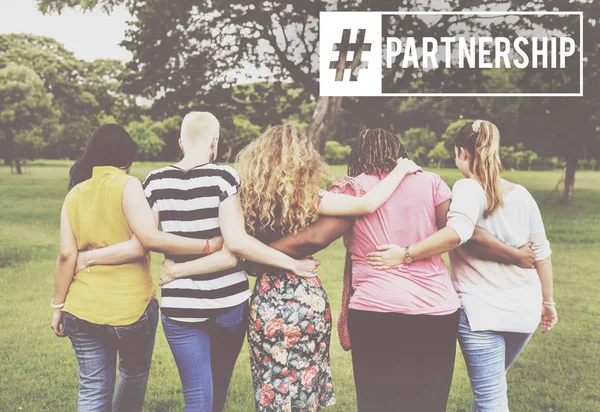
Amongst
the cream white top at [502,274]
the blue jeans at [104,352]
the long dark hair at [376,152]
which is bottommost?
the blue jeans at [104,352]

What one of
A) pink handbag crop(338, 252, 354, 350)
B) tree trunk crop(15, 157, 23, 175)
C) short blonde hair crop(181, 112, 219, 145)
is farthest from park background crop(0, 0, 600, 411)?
short blonde hair crop(181, 112, 219, 145)

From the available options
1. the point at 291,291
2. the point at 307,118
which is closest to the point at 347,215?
the point at 291,291

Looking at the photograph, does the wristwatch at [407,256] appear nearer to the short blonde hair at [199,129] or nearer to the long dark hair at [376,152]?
the long dark hair at [376,152]

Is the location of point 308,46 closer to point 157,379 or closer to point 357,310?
point 157,379

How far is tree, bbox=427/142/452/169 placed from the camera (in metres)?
6.74

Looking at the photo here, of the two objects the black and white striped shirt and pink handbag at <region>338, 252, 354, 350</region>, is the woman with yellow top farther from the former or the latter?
pink handbag at <region>338, 252, 354, 350</region>

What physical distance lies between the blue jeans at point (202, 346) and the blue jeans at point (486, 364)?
2.88ft

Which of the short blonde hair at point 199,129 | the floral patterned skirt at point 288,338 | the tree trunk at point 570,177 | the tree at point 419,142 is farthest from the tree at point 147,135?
the tree trunk at point 570,177

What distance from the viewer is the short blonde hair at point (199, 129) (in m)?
2.28

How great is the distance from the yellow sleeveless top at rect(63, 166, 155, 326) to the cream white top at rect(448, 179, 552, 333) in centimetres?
126

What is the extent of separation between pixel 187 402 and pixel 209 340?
0.26 m

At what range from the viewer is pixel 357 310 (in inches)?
89.5

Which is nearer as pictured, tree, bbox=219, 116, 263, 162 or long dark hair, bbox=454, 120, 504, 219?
long dark hair, bbox=454, 120, 504, 219

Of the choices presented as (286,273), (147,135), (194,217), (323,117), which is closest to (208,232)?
(194,217)
